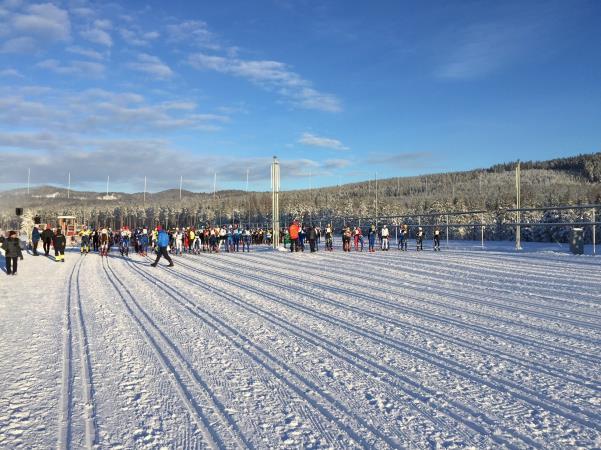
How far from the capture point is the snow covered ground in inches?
136

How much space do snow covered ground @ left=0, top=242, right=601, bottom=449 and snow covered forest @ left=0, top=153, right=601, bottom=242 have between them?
3007 cm

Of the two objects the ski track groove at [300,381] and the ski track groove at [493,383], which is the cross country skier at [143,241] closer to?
the ski track groove at [300,381]

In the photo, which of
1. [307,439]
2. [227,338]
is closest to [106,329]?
[227,338]

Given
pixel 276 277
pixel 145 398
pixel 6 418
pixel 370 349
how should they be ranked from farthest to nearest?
pixel 276 277
pixel 370 349
pixel 145 398
pixel 6 418

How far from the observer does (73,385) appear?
4449 millimetres

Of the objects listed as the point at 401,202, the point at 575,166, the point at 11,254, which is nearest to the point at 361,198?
the point at 401,202

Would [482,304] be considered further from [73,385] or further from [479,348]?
[73,385]

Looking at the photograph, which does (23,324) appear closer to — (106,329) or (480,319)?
(106,329)

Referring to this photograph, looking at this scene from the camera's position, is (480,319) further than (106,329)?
Yes

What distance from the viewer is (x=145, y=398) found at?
4129 mm

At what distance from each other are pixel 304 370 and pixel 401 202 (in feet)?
291

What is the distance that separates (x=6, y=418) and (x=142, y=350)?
1.94m

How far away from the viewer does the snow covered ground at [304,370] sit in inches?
136

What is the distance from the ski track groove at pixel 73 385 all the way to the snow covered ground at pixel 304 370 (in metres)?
0.02
